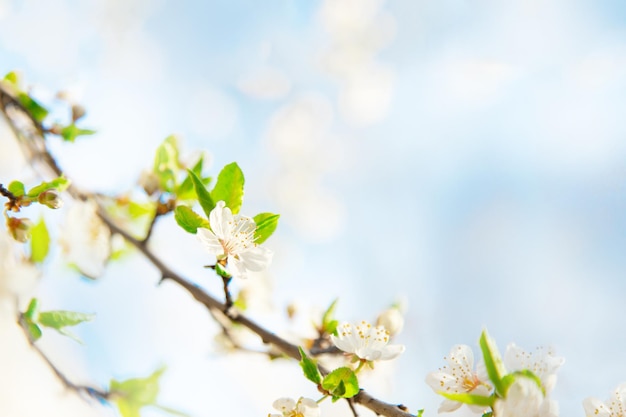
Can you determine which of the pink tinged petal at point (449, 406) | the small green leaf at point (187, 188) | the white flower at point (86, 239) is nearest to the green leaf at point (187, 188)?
the small green leaf at point (187, 188)

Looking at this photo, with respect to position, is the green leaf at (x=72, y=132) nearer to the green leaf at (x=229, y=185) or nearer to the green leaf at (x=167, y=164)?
the green leaf at (x=167, y=164)

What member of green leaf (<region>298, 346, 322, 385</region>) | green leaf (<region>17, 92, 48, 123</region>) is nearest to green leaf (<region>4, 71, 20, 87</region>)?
green leaf (<region>17, 92, 48, 123</region>)

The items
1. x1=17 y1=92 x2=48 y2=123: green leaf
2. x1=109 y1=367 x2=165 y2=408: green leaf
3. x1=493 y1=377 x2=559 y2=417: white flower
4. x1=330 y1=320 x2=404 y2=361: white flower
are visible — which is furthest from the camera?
x1=17 y1=92 x2=48 y2=123: green leaf

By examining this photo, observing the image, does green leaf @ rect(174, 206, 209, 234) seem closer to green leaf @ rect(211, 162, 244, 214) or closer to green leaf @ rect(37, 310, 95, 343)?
green leaf @ rect(211, 162, 244, 214)

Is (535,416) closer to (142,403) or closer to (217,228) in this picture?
(217,228)

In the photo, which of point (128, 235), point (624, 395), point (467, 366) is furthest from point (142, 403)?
point (624, 395)
